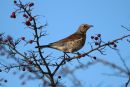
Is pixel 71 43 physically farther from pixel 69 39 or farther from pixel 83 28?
pixel 83 28

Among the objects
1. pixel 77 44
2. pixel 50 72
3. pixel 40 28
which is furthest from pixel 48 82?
pixel 77 44

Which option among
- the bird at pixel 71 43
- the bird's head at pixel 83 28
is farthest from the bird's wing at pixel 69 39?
the bird's head at pixel 83 28

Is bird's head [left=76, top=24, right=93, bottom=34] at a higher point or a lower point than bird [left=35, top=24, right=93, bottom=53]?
higher

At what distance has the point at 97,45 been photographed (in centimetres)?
563

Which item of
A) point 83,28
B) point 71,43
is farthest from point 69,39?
point 83,28

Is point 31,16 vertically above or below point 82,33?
above

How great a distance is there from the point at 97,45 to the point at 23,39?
1.41 m

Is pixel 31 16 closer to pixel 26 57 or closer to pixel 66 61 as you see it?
pixel 26 57

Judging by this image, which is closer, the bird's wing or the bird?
the bird

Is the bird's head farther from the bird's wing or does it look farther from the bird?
the bird's wing

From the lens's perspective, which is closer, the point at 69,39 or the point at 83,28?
the point at 69,39

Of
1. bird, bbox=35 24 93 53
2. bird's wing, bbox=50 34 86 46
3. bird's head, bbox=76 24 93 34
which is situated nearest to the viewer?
bird, bbox=35 24 93 53

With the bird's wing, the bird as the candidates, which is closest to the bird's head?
the bird

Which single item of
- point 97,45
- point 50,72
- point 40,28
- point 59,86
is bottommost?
point 59,86
